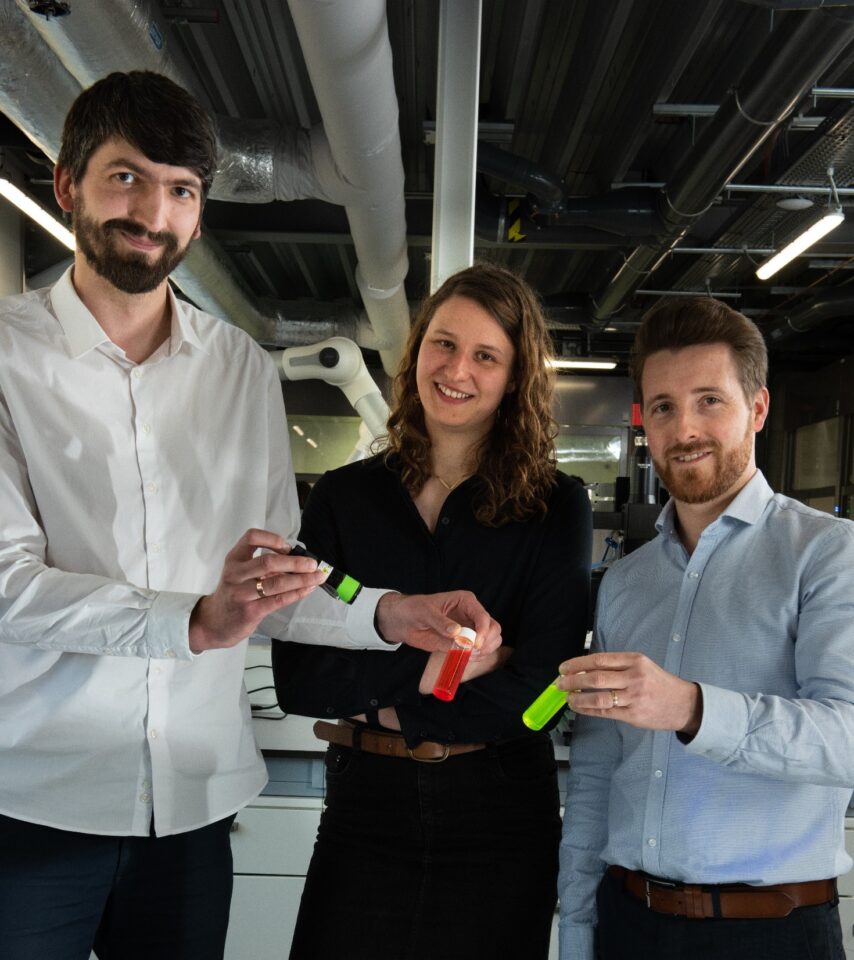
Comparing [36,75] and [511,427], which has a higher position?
[36,75]

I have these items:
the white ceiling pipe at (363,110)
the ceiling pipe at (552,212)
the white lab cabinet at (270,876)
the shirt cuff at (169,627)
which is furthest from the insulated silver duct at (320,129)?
the white lab cabinet at (270,876)


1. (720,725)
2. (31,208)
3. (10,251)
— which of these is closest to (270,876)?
(720,725)

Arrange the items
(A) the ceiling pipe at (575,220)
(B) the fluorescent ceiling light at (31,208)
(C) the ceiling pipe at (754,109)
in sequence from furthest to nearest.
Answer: (A) the ceiling pipe at (575,220) < (B) the fluorescent ceiling light at (31,208) < (C) the ceiling pipe at (754,109)

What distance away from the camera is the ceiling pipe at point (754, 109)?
129 inches

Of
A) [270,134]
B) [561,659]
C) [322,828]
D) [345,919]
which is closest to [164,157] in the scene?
[561,659]

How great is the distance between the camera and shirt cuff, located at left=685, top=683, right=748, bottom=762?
47.4 inches

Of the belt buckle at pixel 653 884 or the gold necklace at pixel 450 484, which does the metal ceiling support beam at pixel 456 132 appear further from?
the belt buckle at pixel 653 884

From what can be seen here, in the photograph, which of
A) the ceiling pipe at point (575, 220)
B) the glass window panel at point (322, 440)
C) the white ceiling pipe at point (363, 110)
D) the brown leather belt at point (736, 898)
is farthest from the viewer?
the glass window panel at point (322, 440)

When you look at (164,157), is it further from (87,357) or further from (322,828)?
(322,828)

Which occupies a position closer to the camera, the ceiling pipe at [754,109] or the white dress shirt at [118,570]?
the white dress shirt at [118,570]

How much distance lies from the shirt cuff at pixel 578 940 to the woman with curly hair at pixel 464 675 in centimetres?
4

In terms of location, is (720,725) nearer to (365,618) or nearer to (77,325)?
(365,618)

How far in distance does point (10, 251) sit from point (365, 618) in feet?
19.5

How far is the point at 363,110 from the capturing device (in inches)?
130
